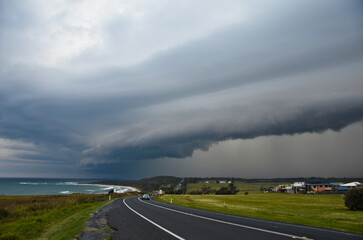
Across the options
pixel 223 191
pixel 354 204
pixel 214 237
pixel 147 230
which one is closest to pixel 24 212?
pixel 147 230

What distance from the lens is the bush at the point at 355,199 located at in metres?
33.5

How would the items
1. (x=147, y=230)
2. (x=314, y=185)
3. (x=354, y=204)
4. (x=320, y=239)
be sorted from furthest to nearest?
(x=314, y=185)
(x=354, y=204)
(x=147, y=230)
(x=320, y=239)

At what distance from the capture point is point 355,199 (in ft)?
112

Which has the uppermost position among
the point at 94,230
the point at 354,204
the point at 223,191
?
the point at 94,230

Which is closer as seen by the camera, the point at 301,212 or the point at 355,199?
the point at 301,212

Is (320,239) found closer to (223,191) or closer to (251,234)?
(251,234)

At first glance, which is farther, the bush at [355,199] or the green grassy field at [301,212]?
the bush at [355,199]

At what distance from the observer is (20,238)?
11883mm

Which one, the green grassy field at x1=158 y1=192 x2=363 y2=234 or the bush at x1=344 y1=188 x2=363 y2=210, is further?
the bush at x1=344 y1=188 x2=363 y2=210

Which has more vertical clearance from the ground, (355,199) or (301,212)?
(355,199)

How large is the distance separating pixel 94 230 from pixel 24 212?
20.6m

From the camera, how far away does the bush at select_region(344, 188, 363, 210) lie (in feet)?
110

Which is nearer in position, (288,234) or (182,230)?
(288,234)

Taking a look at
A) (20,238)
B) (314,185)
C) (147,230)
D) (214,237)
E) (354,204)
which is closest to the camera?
(214,237)
